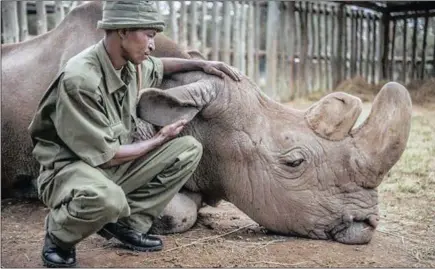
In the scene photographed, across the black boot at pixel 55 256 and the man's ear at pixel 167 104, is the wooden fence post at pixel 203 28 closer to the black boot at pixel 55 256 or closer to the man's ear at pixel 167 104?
the man's ear at pixel 167 104

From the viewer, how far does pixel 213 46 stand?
1110cm

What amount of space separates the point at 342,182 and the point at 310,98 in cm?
849

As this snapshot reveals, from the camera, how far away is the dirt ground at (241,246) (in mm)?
3568

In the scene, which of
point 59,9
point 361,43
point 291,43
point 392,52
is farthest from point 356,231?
point 392,52

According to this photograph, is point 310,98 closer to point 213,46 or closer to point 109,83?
point 213,46

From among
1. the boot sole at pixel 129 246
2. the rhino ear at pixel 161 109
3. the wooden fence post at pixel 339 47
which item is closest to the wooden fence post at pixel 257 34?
the wooden fence post at pixel 339 47

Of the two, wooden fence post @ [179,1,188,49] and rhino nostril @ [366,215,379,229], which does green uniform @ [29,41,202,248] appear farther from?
wooden fence post @ [179,1,188,49]

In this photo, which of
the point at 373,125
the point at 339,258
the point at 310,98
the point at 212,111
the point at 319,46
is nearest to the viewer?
the point at 339,258

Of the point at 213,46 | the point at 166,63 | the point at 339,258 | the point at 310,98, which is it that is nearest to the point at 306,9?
the point at 310,98

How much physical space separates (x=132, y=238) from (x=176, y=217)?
41cm

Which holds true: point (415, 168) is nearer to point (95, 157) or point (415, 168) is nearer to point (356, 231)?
point (356, 231)

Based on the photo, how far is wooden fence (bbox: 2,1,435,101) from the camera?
10.9 metres

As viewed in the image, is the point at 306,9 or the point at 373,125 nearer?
Answer: the point at 373,125

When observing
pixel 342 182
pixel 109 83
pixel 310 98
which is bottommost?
pixel 310 98
